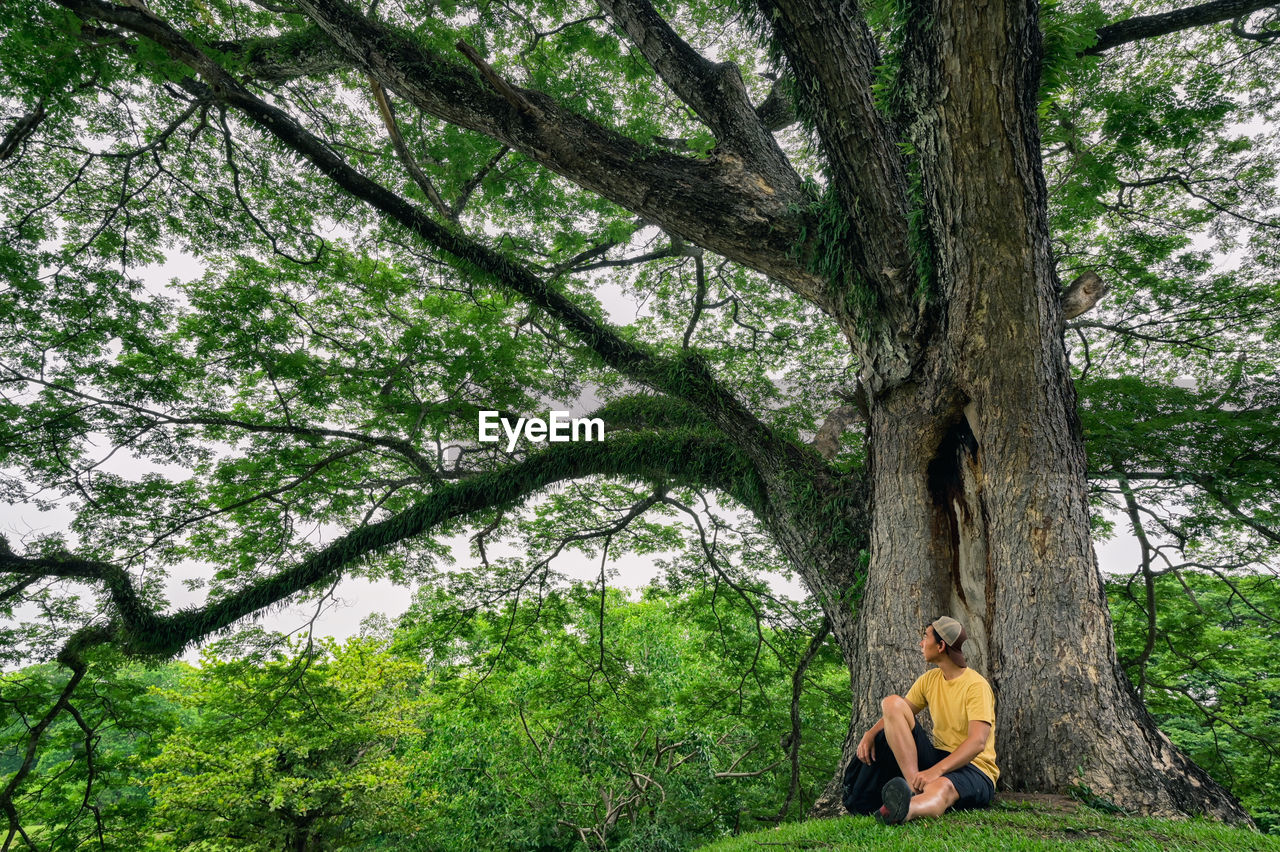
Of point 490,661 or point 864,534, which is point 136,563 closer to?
point 490,661

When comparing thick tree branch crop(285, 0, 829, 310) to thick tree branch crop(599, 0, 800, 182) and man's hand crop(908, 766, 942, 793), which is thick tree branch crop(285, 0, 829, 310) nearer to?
thick tree branch crop(599, 0, 800, 182)

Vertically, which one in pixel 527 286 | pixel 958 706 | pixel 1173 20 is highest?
pixel 1173 20

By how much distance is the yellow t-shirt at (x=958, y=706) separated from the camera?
234cm

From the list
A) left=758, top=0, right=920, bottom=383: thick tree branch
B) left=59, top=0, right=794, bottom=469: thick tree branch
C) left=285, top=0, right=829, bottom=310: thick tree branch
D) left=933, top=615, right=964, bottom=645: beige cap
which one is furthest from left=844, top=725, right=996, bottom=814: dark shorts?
left=285, top=0, right=829, bottom=310: thick tree branch

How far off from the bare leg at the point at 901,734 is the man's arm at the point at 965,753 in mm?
57

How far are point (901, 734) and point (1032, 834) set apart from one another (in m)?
0.58

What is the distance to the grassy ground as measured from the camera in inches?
63.7

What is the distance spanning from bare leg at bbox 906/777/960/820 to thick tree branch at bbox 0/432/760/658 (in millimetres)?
2599

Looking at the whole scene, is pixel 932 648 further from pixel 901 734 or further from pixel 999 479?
pixel 999 479

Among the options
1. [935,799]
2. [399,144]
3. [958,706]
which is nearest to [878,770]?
[935,799]

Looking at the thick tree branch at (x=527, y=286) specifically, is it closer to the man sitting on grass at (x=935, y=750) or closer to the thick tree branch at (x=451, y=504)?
the thick tree branch at (x=451, y=504)

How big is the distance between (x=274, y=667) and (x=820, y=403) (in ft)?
25.0

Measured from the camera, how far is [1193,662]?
4797 mm

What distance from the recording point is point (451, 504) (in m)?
5.21
